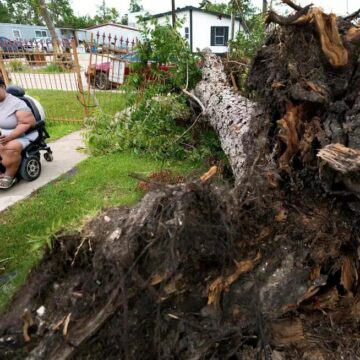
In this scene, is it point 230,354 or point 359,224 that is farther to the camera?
point 359,224

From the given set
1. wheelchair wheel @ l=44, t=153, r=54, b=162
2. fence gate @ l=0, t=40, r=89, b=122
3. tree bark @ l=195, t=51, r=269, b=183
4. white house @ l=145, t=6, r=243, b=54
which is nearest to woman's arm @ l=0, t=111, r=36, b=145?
wheelchair wheel @ l=44, t=153, r=54, b=162

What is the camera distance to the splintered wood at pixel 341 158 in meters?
1.68

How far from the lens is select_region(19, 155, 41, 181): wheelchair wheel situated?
16.2ft

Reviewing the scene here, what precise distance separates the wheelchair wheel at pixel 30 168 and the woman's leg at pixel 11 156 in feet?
0.38

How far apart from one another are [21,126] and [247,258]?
159 inches

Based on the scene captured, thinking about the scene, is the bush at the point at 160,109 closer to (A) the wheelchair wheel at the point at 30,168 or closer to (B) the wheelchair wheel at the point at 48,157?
(B) the wheelchair wheel at the point at 48,157

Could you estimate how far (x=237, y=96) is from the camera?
4480mm

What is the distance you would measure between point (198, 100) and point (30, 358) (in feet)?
15.1

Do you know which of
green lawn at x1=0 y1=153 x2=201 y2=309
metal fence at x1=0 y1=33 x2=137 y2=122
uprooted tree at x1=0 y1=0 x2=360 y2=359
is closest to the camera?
uprooted tree at x1=0 y1=0 x2=360 y2=359

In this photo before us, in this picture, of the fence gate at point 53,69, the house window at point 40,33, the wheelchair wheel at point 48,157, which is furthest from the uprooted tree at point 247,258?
the house window at point 40,33

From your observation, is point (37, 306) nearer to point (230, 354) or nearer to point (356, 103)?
point (230, 354)

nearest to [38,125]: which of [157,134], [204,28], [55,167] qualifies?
[55,167]

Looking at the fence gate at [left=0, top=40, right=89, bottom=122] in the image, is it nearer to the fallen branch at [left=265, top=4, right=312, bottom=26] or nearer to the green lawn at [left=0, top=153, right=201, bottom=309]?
the green lawn at [left=0, top=153, right=201, bottom=309]

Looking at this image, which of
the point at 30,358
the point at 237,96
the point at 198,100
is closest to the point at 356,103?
the point at 30,358
